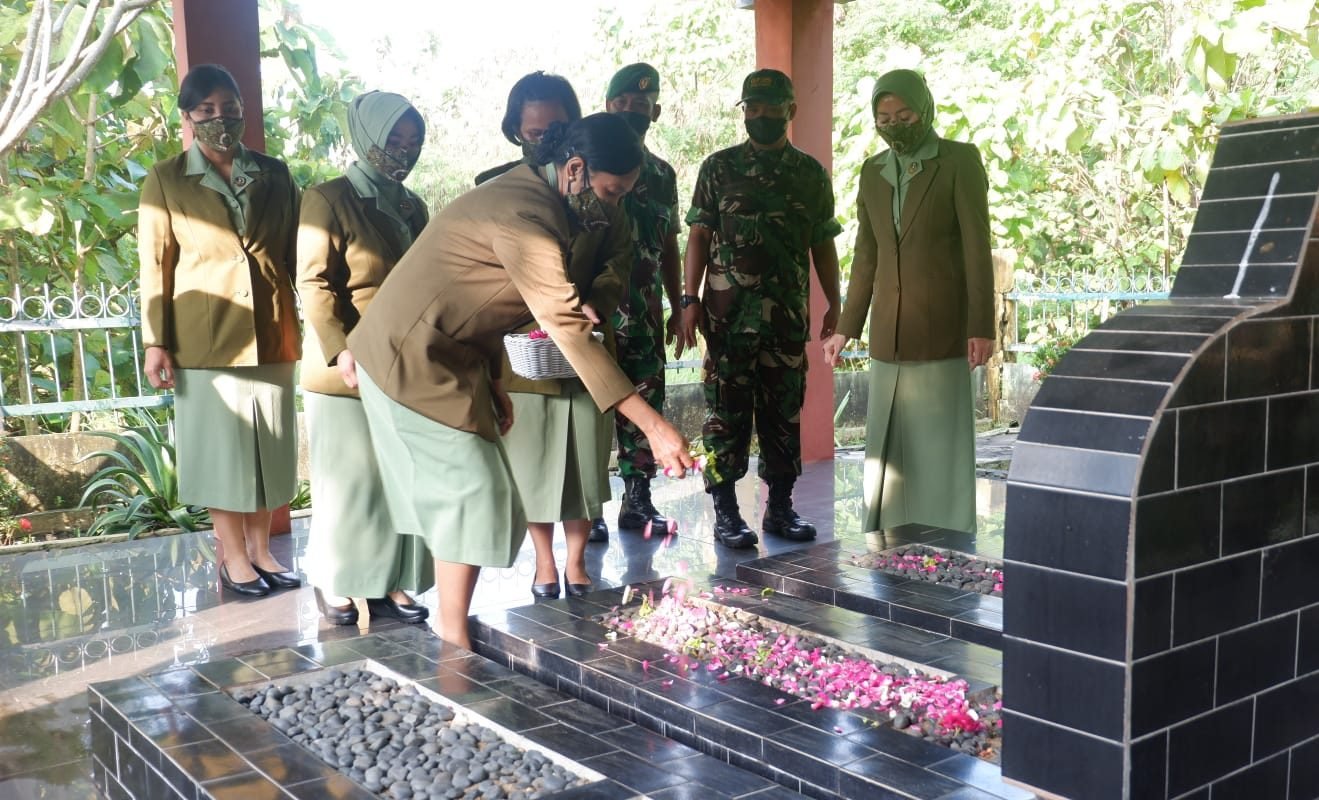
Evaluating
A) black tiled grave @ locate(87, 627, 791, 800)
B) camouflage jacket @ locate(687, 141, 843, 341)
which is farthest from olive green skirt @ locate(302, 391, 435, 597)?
camouflage jacket @ locate(687, 141, 843, 341)

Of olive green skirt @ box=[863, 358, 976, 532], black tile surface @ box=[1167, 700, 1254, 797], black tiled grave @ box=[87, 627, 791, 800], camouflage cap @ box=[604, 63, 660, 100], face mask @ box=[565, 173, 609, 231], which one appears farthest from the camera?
camouflage cap @ box=[604, 63, 660, 100]

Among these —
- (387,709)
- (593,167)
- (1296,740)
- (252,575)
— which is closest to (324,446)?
(252,575)

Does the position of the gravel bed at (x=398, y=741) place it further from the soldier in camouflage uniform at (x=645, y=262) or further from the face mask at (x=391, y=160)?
→ the soldier in camouflage uniform at (x=645, y=262)

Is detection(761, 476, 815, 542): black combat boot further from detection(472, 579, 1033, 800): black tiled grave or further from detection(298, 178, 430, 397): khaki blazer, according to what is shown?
detection(298, 178, 430, 397): khaki blazer

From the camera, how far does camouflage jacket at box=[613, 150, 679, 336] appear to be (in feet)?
15.8

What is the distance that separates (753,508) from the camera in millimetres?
5910

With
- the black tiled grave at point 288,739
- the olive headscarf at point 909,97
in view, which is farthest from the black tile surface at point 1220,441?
the olive headscarf at point 909,97

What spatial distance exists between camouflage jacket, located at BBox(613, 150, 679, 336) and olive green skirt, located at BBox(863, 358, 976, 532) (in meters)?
0.93

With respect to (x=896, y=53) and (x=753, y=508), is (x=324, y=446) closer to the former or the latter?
(x=753, y=508)

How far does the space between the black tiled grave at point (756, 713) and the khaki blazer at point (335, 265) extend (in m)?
0.93

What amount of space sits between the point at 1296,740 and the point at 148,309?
3.60 meters

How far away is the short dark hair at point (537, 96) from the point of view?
4094 millimetres

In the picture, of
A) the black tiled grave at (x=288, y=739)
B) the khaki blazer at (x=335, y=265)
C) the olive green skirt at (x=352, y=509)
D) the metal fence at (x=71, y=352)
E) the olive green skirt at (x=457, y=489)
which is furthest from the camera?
the metal fence at (x=71, y=352)

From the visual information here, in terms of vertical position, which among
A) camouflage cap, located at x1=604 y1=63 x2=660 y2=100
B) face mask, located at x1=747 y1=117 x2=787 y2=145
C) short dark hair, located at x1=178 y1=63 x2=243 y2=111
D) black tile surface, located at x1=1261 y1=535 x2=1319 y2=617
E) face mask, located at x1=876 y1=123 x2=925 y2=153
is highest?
camouflage cap, located at x1=604 y1=63 x2=660 y2=100
